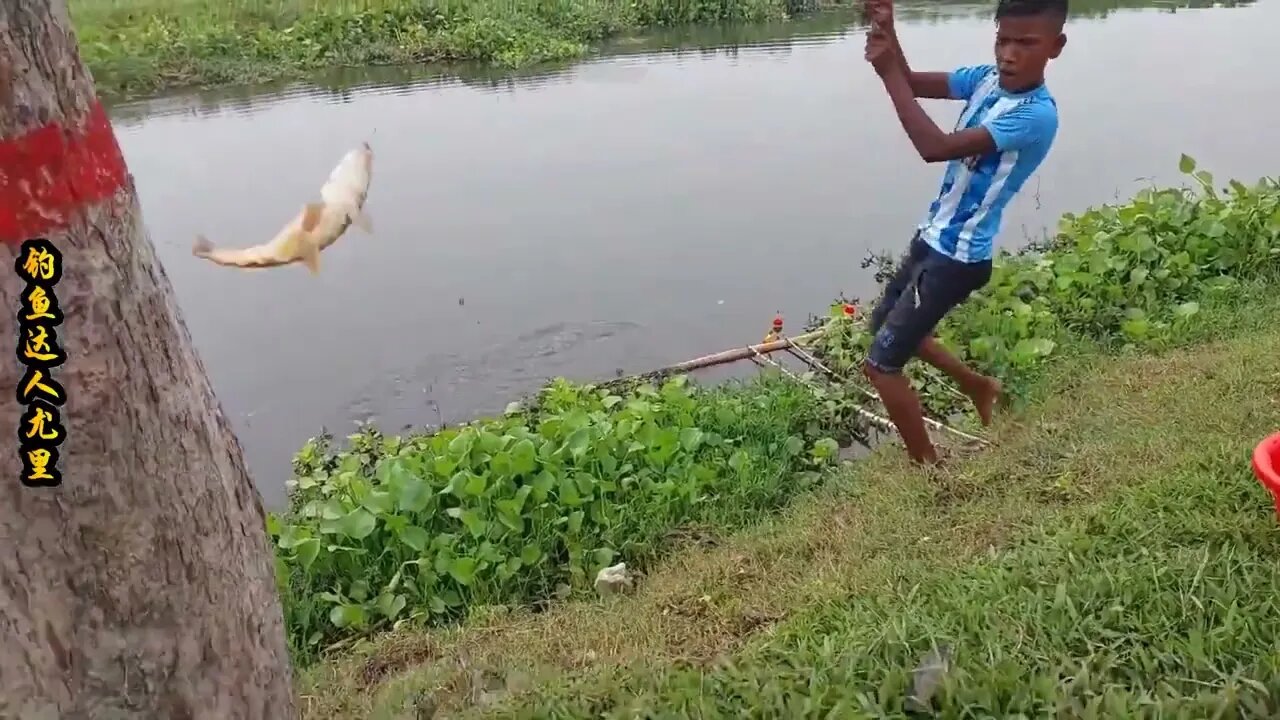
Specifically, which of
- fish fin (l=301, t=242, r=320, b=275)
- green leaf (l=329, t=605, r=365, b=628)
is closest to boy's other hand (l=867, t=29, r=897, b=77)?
fish fin (l=301, t=242, r=320, b=275)

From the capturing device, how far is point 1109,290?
16.4 feet

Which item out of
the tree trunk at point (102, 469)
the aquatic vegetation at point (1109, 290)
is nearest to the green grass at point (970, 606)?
the aquatic vegetation at point (1109, 290)

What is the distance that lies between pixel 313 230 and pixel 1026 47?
7.05 ft

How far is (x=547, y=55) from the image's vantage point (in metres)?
Answer: 15.1

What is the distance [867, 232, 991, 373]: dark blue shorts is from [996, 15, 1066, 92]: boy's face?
0.56 m


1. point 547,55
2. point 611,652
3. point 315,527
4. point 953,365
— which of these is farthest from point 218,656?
point 547,55

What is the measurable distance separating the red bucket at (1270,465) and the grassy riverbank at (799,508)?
16 centimetres

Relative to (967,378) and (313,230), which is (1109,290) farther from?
(313,230)

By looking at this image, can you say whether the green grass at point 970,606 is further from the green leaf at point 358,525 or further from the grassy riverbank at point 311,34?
the grassy riverbank at point 311,34

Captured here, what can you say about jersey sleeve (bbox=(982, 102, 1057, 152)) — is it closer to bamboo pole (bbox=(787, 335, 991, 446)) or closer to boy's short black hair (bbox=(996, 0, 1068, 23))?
boy's short black hair (bbox=(996, 0, 1068, 23))

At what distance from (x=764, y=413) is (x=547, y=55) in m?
11.8

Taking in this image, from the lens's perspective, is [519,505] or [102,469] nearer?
[102,469]

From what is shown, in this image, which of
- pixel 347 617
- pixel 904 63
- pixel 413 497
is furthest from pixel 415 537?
pixel 904 63

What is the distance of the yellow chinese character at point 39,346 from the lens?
1.36 metres
